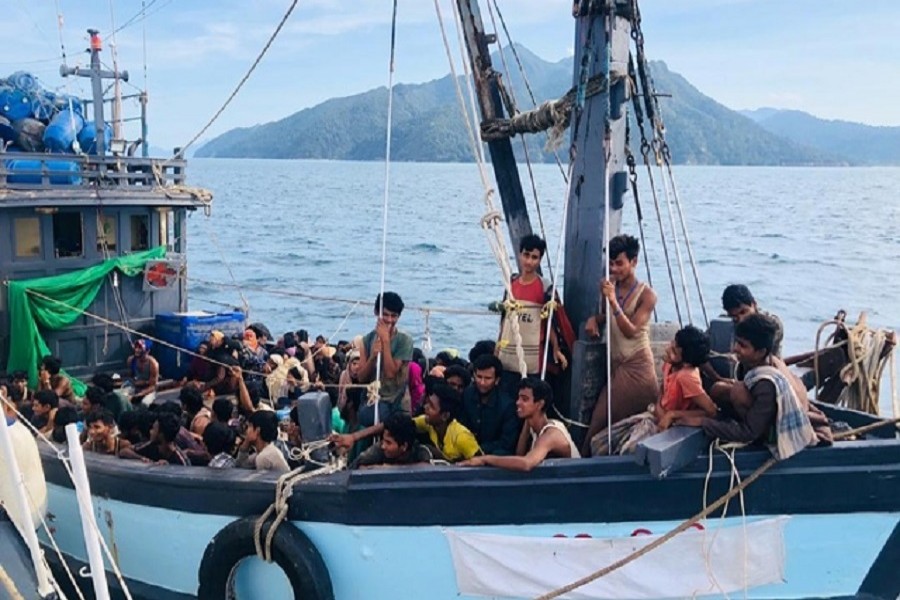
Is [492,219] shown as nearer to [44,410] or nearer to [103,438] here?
[103,438]

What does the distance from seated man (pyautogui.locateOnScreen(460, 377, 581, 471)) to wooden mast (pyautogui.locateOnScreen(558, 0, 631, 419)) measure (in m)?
0.68

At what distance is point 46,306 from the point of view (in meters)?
10.5

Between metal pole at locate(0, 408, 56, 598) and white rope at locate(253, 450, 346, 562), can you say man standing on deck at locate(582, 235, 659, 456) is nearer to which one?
white rope at locate(253, 450, 346, 562)

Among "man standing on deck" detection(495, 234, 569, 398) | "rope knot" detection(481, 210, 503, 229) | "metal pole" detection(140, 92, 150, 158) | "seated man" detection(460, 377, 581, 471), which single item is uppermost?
"metal pole" detection(140, 92, 150, 158)

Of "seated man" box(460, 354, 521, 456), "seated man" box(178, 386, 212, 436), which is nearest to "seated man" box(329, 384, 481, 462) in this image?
"seated man" box(460, 354, 521, 456)

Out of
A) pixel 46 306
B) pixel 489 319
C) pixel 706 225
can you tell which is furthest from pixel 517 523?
pixel 706 225

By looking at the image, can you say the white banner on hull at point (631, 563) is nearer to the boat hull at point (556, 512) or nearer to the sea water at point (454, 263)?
the boat hull at point (556, 512)

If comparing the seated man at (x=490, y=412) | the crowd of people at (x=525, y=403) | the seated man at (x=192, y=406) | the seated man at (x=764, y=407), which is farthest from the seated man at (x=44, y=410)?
the seated man at (x=764, y=407)

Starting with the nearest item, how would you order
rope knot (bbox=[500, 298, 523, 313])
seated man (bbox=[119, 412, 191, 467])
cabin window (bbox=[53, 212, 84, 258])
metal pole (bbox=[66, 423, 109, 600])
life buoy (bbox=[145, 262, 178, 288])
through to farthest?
metal pole (bbox=[66, 423, 109, 600]) → rope knot (bbox=[500, 298, 523, 313]) → seated man (bbox=[119, 412, 191, 467]) → cabin window (bbox=[53, 212, 84, 258]) → life buoy (bbox=[145, 262, 178, 288])

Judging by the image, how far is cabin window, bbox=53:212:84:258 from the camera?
11.1 metres

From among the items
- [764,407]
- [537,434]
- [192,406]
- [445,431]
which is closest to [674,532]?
[764,407]

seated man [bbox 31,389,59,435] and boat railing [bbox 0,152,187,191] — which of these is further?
boat railing [bbox 0,152,187,191]

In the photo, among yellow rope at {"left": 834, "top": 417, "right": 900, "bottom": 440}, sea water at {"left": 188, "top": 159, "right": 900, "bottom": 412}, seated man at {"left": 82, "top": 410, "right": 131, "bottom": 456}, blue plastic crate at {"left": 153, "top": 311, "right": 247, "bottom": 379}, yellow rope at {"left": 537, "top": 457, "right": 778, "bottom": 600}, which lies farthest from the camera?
sea water at {"left": 188, "top": 159, "right": 900, "bottom": 412}

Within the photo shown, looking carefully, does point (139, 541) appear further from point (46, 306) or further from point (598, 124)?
point (46, 306)
